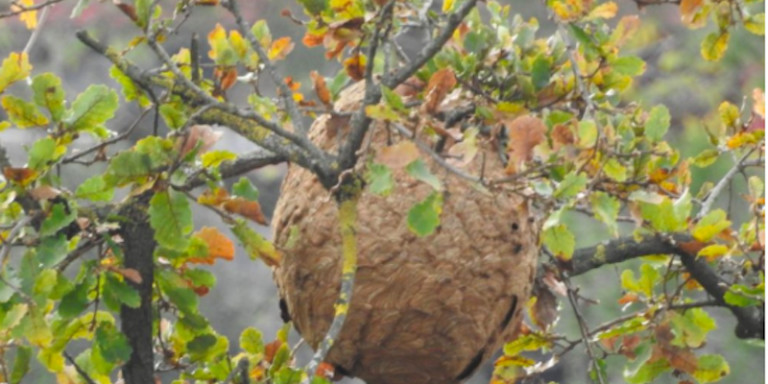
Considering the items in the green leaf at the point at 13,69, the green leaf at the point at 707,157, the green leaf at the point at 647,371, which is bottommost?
the green leaf at the point at 647,371

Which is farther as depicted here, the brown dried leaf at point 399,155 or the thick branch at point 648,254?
the thick branch at point 648,254

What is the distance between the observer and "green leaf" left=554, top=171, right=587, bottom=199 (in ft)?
3.41

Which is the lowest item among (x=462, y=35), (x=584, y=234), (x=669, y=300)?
(x=669, y=300)

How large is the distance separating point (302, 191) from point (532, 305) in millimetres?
373

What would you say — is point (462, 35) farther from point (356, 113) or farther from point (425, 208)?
point (425, 208)

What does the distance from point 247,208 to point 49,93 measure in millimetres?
215

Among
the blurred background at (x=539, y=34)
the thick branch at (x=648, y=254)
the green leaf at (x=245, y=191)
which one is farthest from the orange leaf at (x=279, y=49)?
the blurred background at (x=539, y=34)

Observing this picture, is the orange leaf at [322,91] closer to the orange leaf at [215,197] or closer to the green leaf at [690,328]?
the orange leaf at [215,197]

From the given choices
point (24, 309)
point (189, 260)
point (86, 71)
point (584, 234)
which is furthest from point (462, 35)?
point (86, 71)

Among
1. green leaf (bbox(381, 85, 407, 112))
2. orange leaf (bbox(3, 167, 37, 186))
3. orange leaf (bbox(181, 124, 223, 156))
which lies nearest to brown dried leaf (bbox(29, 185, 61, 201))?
orange leaf (bbox(3, 167, 37, 186))

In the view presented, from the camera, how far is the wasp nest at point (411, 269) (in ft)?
4.05

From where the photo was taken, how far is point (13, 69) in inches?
47.4

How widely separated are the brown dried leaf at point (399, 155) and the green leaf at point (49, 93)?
0.37 m

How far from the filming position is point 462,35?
1446 millimetres
